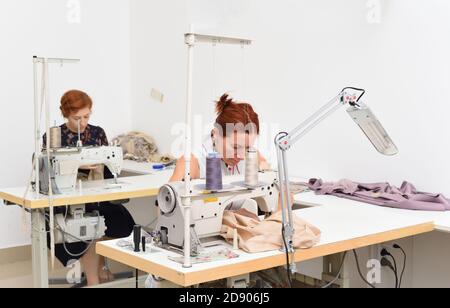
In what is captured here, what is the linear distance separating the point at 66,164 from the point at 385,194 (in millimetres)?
1740

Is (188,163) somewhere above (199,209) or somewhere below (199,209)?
above

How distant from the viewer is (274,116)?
3.98 meters

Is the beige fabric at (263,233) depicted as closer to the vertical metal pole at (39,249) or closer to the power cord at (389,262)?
the power cord at (389,262)

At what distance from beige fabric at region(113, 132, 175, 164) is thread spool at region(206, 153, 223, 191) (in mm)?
2722

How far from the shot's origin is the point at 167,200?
80.9 inches

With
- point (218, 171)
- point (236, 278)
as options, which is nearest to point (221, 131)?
point (218, 171)

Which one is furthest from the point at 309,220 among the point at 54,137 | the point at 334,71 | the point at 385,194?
the point at 54,137

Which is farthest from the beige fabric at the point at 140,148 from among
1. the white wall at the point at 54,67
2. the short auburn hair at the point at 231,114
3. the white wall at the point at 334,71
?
the short auburn hair at the point at 231,114

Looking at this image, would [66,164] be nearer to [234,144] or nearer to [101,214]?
[101,214]

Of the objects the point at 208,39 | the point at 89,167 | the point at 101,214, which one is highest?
the point at 208,39

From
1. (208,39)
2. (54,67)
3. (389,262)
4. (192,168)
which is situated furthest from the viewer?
(54,67)

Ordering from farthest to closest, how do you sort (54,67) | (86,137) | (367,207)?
(54,67), (86,137), (367,207)

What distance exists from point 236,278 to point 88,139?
7.44 ft

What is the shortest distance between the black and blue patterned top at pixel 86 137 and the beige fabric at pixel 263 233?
2014mm
